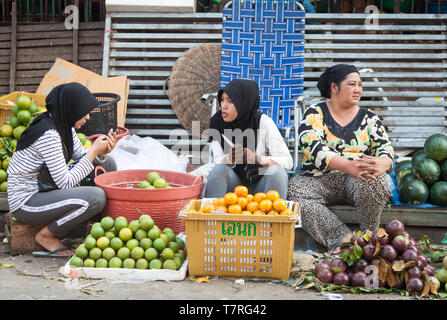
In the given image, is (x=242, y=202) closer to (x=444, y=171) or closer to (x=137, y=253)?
(x=137, y=253)

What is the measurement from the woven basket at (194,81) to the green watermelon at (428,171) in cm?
241

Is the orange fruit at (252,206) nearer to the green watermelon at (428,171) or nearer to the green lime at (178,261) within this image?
the green lime at (178,261)

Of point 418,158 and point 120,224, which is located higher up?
point 418,158

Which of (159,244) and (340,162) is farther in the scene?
(340,162)

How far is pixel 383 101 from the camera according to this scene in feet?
20.5

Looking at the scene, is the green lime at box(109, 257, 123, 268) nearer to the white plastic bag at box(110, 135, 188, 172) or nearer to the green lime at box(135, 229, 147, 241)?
the green lime at box(135, 229, 147, 241)

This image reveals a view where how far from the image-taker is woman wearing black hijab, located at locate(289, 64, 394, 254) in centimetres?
408

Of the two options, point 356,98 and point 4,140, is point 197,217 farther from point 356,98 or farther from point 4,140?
point 4,140

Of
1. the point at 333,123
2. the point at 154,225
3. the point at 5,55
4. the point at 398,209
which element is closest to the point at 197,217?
the point at 154,225

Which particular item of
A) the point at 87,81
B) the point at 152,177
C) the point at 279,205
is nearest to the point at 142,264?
the point at 152,177

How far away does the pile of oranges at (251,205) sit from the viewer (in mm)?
3459

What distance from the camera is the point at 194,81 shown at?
6.00m

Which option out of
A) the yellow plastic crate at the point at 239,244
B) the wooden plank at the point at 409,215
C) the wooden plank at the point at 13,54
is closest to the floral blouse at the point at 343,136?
the wooden plank at the point at 409,215

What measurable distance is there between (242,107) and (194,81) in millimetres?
2059
